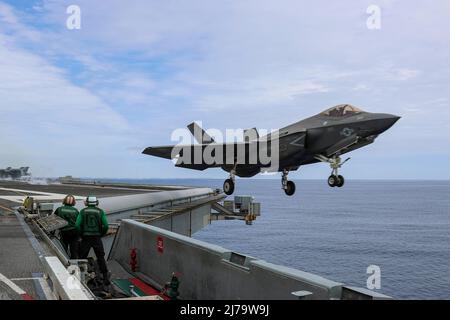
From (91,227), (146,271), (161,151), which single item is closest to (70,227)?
(91,227)

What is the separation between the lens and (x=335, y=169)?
2141cm

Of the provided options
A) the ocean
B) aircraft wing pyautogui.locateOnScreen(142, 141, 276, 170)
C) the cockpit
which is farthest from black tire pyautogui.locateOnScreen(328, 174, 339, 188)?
the ocean

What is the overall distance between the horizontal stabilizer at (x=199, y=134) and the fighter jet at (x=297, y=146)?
1.38m

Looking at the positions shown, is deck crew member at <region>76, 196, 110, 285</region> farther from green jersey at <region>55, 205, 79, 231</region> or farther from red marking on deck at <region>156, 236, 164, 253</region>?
red marking on deck at <region>156, 236, 164, 253</region>

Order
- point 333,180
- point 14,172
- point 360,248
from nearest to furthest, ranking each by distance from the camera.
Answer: point 333,180
point 360,248
point 14,172

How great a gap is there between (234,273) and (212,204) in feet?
113

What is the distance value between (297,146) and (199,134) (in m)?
10.6

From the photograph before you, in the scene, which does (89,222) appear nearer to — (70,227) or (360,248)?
(70,227)

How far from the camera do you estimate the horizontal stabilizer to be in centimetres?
3094

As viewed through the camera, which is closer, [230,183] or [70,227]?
[70,227]

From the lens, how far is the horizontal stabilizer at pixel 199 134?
102ft

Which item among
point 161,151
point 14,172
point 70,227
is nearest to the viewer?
point 70,227
